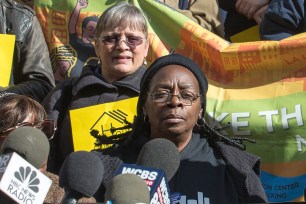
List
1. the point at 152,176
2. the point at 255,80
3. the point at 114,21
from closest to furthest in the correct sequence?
the point at 152,176 < the point at 114,21 < the point at 255,80

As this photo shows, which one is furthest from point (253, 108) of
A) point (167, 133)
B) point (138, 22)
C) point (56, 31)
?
point (56, 31)

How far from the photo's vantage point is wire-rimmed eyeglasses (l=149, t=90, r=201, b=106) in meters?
3.67

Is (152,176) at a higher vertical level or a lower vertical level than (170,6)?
lower

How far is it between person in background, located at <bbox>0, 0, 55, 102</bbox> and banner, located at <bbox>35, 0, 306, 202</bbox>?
27.0 inches

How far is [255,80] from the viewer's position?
4.81 meters

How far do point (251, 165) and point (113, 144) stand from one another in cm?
64

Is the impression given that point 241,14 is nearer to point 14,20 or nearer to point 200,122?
point 14,20

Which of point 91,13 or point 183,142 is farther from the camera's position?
point 91,13

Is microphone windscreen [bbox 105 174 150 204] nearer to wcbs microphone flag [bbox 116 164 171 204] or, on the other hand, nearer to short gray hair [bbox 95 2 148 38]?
wcbs microphone flag [bbox 116 164 171 204]

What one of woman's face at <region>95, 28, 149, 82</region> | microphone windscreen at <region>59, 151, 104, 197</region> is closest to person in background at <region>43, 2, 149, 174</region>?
woman's face at <region>95, 28, 149, 82</region>

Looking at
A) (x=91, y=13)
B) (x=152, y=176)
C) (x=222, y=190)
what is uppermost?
(x=91, y=13)

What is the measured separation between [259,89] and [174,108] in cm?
125

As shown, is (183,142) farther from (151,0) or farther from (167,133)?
(151,0)

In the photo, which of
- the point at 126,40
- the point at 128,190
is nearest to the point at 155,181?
the point at 128,190
